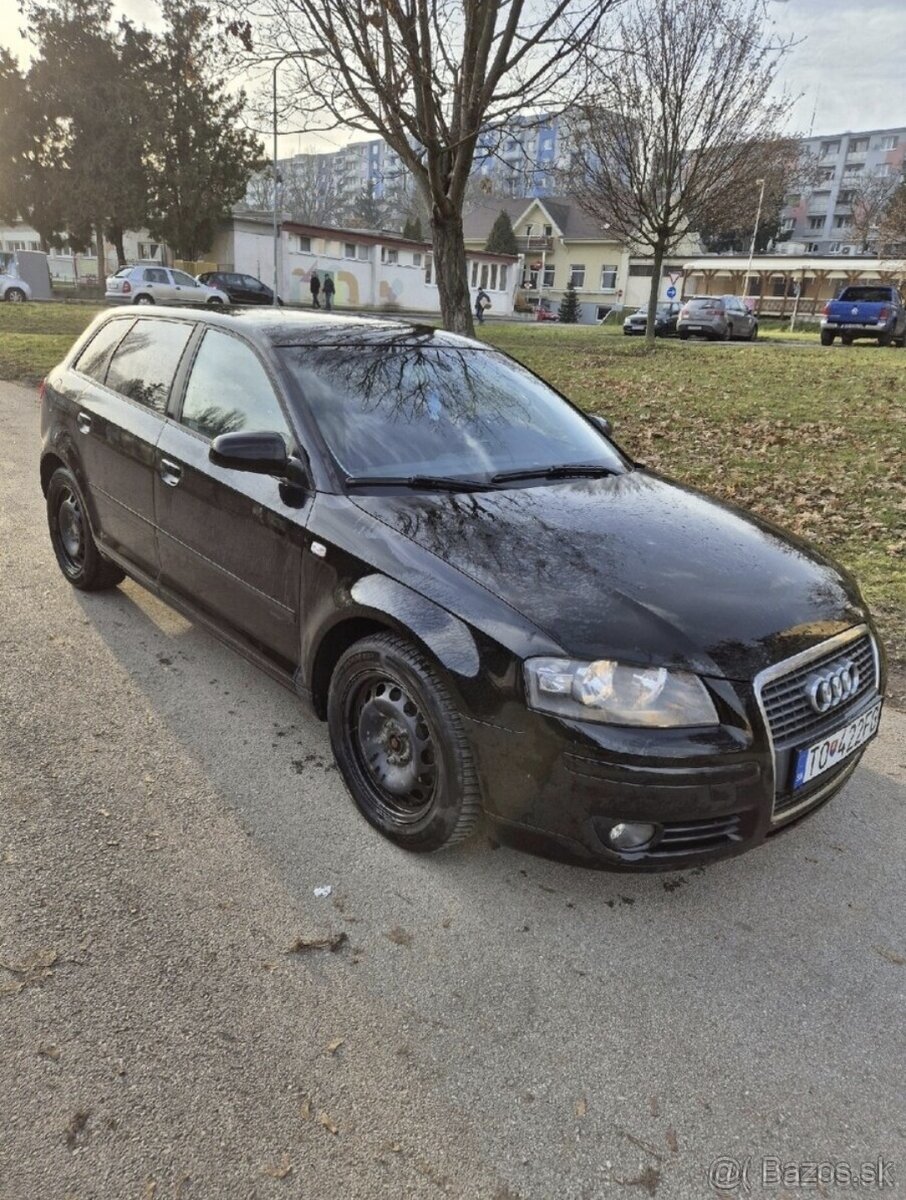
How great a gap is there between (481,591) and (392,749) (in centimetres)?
70

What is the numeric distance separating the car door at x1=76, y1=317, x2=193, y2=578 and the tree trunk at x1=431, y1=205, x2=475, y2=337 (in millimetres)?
7745

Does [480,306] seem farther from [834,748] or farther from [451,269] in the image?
[834,748]

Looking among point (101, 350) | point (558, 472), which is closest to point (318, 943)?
point (558, 472)

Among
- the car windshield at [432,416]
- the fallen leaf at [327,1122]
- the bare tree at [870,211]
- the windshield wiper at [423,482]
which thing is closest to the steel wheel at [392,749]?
the windshield wiper at [423,482]

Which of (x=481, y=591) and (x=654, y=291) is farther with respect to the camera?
(x=654, y=291)

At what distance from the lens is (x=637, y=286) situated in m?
57.1

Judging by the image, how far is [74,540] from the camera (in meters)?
4.87

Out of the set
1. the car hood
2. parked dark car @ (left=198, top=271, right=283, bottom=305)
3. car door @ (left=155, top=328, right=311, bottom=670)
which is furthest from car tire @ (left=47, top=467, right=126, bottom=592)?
parked dark car @ (left=198, top=271, right=283, bottom=305)

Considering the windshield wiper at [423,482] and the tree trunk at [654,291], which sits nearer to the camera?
the windshield wiper at [423,482]

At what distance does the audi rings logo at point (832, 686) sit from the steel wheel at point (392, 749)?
117 centimetres

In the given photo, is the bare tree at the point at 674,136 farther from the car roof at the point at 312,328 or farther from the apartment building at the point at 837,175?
the apartment building at the point at 837,175

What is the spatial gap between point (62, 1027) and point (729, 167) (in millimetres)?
20822

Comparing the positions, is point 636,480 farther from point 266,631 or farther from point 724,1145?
point 724,1145

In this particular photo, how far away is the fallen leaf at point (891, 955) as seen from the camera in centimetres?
247
